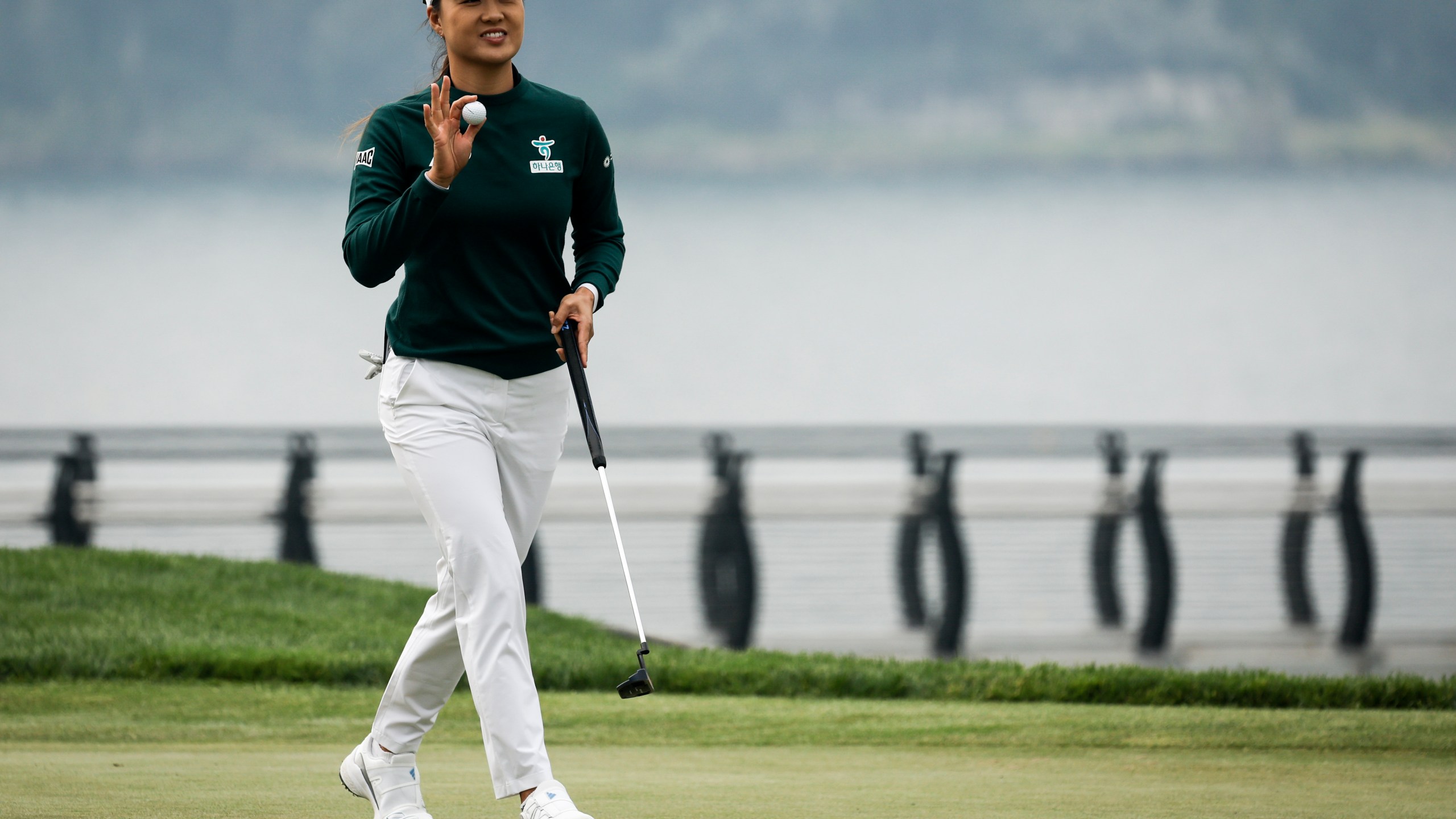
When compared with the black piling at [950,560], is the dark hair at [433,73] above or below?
above

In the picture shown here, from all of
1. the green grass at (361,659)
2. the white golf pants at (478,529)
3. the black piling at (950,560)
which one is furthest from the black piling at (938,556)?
the white golf pants at (478,529)

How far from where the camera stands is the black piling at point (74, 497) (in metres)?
12.7

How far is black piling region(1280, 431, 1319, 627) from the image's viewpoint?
1284cm

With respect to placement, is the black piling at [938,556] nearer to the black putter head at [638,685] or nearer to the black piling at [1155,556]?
the black piling at [1155,556]

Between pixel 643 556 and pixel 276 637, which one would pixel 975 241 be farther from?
pixel 276 637

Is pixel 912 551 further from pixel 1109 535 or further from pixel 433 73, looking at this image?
pixel 433 73

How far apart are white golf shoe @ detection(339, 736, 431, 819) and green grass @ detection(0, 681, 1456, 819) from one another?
0.57 ft

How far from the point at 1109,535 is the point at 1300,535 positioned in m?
1.46

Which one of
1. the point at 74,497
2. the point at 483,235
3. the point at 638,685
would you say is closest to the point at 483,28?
the point at 483,235

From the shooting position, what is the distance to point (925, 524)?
491 inches

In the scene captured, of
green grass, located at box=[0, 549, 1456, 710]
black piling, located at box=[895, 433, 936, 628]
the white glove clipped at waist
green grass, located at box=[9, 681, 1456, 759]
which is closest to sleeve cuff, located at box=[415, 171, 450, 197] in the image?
the white glove clipped at waist

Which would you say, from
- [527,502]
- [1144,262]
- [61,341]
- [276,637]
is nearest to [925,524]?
[276,637]

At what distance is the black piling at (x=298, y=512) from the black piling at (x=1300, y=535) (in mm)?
7275

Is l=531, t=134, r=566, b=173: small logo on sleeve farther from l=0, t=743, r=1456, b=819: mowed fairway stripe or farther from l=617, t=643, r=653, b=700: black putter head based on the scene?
l=0, t=743, r=1456, b=819: mowed fairway stripe
